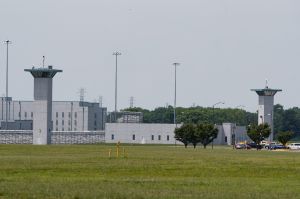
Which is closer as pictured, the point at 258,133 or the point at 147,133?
the point at 258,133

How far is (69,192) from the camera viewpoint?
105 ft

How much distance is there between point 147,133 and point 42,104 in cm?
5054

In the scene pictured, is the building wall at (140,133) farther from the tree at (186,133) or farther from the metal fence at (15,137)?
the tree at (186,133)

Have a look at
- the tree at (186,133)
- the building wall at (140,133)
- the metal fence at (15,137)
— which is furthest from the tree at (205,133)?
the building wall at (140,133)

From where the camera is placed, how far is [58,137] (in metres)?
184

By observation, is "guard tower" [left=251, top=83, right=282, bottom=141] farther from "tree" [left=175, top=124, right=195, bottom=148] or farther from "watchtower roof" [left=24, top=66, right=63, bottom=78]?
"watchtower roof" [left=24, top=66, right=63, bottom=78]

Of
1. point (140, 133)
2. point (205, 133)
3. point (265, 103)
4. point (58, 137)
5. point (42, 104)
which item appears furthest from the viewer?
point (140, 133)

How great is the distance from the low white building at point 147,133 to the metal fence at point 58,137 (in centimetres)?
266

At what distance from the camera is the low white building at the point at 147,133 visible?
192 m

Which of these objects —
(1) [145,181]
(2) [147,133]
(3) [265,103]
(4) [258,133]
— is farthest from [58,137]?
(1) [145,181]

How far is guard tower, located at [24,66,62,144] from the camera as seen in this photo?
14738 cm

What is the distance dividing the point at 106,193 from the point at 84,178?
8.90 metres

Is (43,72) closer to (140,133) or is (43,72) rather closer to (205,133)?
(205,133)

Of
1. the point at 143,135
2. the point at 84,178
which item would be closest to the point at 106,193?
the point at 84,178
